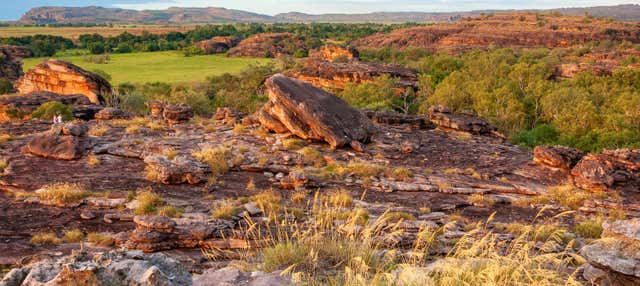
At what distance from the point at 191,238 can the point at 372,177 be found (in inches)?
291

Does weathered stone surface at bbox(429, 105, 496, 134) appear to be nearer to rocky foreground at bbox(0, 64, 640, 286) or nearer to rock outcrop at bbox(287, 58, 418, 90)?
rocky foreground at bbox(0, 64, 640, 286)

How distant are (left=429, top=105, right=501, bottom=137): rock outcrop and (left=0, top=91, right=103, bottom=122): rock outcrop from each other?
19.7 meters

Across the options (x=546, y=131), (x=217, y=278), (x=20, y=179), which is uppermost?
(x=217, y=278)

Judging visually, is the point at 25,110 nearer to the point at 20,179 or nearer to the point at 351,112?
the point at 20,179

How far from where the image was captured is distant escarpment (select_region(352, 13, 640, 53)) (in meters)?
107

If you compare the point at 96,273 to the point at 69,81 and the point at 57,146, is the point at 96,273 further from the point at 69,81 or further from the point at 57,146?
the point at 69,81

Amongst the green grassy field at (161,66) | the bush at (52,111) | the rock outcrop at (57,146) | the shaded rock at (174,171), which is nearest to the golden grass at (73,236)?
the shaded rock at (174,171)

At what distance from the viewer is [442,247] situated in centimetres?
959

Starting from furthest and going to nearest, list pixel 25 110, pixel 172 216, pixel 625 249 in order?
pixel 25 110
pixel 172 216
pixel 625 249

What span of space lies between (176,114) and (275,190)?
11405 mm

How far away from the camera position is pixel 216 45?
12312 centimetres

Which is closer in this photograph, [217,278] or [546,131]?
[217,278]

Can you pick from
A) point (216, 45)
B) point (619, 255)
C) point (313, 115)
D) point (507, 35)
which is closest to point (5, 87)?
point (313, 115)

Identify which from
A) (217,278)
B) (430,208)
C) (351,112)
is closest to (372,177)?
(430,208)
